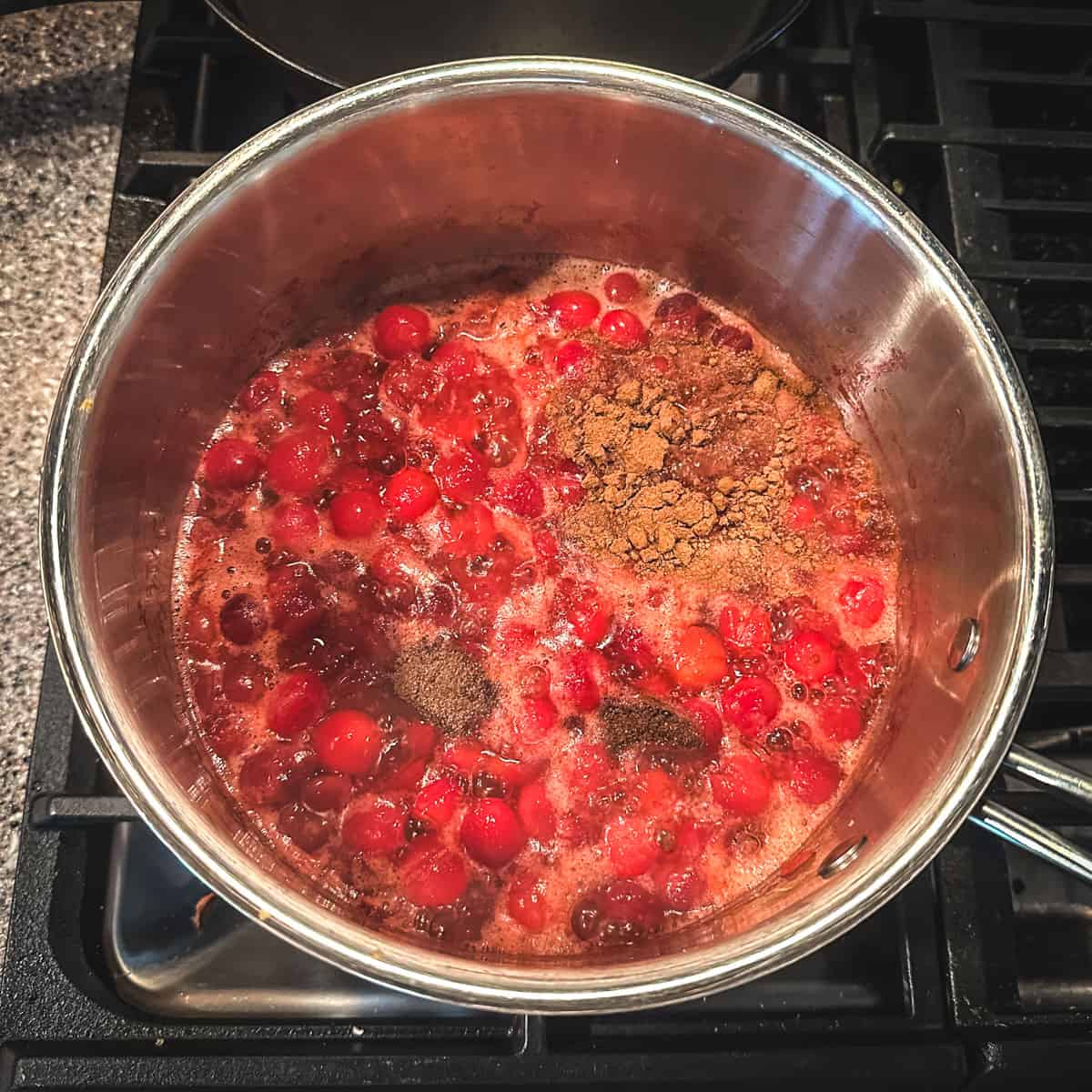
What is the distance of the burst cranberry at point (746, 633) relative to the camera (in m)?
1.13

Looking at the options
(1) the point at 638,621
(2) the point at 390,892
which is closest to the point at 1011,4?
(1) the point at 638,621

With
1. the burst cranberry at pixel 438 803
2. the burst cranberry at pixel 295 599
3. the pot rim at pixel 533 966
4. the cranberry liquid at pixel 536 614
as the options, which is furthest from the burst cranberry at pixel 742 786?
the burst cranberry at pixel 295 599

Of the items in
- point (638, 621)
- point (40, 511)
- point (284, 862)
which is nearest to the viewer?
point (40, 511)

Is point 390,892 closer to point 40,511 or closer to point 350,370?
point 40,511

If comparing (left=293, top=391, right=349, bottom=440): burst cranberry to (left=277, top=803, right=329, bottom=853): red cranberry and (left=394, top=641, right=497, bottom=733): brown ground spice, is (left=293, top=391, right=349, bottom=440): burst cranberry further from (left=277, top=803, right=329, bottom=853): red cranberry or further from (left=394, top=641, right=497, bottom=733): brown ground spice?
(left=277, top=803, right=329, bottom=853): red cranberry

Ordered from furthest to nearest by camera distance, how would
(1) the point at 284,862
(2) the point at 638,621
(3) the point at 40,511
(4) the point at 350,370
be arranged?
(4) the point at 350,370, (2) the point at 638,621, (1) the point at 284,862, (3) the point at 40,511

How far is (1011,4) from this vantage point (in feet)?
4.26

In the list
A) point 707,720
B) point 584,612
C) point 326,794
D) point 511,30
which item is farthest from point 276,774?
point 511,30

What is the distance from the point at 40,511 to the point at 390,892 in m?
0.56

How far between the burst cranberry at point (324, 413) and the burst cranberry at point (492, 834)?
543 millimetres

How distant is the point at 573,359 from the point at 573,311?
3.5 inches

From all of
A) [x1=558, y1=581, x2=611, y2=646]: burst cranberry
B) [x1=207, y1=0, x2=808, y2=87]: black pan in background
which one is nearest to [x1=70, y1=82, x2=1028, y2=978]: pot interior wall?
[x1=207, y1=0, x2=808, y2=87]: black pan in background

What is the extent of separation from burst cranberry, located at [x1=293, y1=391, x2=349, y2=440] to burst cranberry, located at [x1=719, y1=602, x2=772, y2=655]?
59 cm

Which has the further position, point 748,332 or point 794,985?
point 748,332
